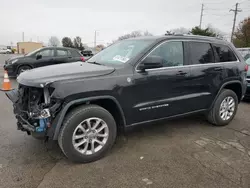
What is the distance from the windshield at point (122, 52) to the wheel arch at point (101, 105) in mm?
652

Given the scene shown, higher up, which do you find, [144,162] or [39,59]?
[39,59]

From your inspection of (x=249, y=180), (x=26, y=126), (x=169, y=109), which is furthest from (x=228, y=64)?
(x=26, y=126)

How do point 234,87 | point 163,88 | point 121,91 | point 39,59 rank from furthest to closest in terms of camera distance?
point 39,59 < point 234,87 < point 163,88 < point 121,91

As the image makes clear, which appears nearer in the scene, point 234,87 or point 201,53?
point 201,53

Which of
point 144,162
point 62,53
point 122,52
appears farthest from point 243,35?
point 144,162

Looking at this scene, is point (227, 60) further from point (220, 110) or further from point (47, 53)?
point (47, 53)

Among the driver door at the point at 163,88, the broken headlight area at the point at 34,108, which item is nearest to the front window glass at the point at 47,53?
the broken headlight area at the point at 34,108

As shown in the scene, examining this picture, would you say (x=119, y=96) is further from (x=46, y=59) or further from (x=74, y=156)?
(x=46, y=59)

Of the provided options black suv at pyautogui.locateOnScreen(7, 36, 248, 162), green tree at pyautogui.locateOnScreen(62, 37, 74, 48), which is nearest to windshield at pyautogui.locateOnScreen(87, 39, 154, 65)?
black suv at pyautogui.locateOnScreen(7, 36, 248, 162)

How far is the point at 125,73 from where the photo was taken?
10.3 feet

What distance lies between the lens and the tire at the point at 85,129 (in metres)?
2.76

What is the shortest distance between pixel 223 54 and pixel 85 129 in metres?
3.16

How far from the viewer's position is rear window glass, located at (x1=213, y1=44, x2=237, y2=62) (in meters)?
4.28

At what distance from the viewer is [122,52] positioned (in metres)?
3.72
